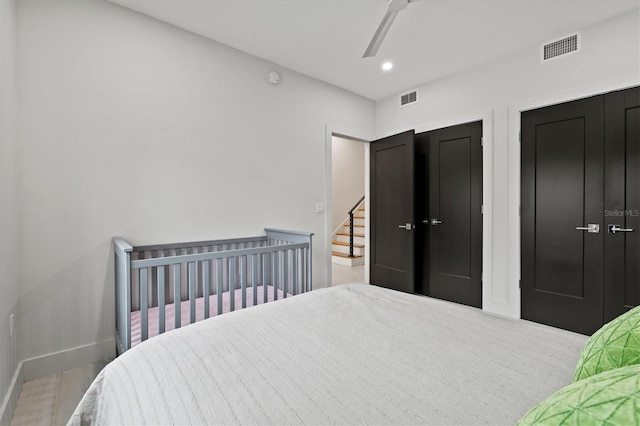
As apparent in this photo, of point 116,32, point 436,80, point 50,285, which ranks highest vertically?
point 436,80

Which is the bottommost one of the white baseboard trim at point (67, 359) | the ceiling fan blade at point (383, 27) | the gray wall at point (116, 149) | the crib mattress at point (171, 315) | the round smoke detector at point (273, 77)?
A: the white baseboard trim at point (67, 359)

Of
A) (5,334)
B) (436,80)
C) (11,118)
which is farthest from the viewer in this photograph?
(436,80)

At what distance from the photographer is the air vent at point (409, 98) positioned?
389cm

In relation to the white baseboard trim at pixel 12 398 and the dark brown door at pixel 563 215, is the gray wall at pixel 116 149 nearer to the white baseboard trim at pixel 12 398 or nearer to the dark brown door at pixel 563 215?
the white baseboard trim at pixel 12 398

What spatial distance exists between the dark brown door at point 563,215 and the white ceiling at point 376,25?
728 millimetres

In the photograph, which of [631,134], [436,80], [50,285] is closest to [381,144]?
[436,80]

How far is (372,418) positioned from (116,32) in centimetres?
298

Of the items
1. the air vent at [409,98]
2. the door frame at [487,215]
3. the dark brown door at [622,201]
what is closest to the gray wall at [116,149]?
the air vent at [409,98]

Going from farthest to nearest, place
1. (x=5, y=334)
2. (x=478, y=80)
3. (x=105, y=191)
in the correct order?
(x=478, y=80) < (x=105, y=191) < (x=5, y=334)

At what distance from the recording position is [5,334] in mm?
1636

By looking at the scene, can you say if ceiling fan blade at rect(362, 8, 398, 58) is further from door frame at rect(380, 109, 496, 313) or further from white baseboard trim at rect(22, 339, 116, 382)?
white baseboard trim at rect(22, 339, 116, 382)

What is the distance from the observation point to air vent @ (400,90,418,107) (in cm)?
389

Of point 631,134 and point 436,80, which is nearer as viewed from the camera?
point 631,134

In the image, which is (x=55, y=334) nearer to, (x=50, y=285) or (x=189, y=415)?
(x=50, y=285)
